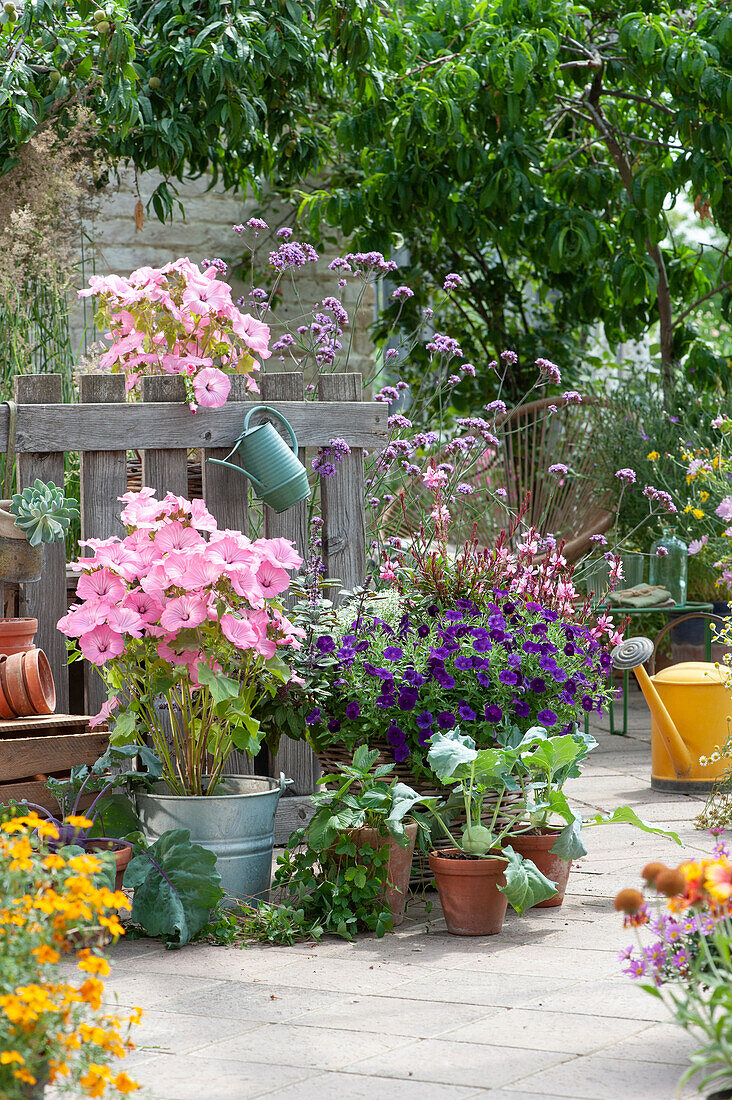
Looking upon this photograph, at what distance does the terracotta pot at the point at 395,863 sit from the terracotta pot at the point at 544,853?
0.88 feet

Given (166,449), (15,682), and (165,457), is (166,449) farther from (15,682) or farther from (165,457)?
(15,682)

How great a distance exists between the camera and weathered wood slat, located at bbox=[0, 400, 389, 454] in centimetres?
348

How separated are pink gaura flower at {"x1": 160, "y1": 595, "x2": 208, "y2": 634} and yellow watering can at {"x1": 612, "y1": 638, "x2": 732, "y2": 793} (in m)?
1.94

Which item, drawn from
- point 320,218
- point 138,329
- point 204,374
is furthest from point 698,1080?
point 320,218

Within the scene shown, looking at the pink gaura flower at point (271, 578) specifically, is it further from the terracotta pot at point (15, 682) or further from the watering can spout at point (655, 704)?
the watering can spout at point (655, 704)

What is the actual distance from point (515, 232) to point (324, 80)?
135 cm

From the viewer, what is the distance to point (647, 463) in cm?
676

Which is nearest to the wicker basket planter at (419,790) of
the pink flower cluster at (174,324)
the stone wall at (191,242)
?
the pink flower cluster at (174,324)

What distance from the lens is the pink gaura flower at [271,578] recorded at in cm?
299

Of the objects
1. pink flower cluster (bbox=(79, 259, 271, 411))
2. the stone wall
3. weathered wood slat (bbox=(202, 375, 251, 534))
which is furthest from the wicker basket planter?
the stone wall

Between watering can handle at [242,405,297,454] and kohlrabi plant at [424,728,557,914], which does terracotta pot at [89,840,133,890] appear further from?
watering can handle at [242,405,297,454]

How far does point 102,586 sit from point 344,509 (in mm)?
1096

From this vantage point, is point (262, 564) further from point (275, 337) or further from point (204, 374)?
point (275, 337)

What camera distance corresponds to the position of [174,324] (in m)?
3.76
